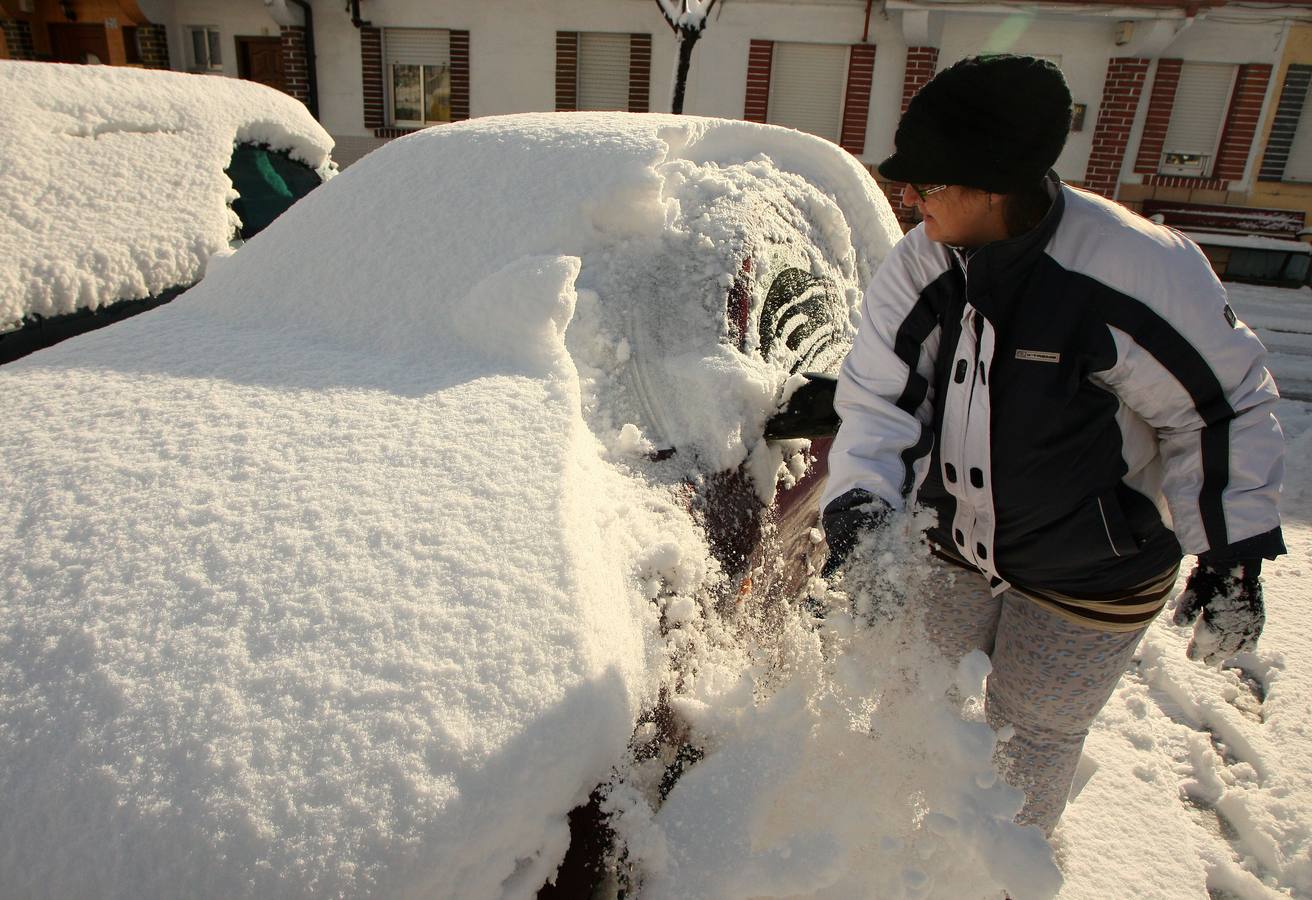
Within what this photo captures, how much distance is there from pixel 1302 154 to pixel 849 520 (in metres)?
15.0

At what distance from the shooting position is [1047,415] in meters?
1.46

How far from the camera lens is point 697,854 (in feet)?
3.99

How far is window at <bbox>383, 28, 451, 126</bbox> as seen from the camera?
44.3ft

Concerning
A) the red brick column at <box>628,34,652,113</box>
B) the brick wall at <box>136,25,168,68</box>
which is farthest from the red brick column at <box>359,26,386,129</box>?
the red brick column at <box>628,34,652,113</box>

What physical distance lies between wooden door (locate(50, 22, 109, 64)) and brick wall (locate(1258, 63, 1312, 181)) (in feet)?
62.7

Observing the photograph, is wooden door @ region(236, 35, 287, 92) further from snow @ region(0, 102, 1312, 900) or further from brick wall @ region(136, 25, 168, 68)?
snow @ region(0, 102, 1312, 900)

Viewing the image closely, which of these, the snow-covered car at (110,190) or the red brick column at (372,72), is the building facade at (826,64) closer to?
the red brick column at (372,72)

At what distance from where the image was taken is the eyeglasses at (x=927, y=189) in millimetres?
1456

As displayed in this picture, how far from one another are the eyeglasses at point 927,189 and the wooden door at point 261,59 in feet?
50.4

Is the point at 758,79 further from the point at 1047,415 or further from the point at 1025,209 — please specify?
the point at 1047,415

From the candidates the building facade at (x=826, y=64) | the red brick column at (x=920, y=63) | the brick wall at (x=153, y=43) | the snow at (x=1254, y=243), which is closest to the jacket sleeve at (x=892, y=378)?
the snow at (x=1254, y=243)

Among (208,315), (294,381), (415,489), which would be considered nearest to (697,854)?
(415,489)

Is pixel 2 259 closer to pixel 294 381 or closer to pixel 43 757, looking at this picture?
pixel 294 381

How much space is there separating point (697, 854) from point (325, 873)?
546mm
